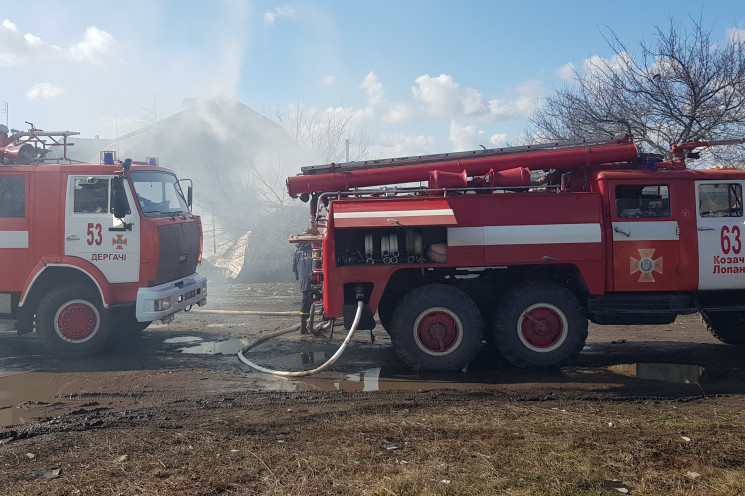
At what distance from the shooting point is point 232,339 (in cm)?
959

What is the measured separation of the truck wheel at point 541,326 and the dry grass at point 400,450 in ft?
4.32

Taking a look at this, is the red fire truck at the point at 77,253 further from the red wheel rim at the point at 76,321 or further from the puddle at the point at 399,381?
the puddle at the point at 399,381

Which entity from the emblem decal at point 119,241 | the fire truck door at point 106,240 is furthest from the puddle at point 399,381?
the emblem decal at point 119,241

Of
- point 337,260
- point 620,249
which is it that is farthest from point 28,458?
point 620,249

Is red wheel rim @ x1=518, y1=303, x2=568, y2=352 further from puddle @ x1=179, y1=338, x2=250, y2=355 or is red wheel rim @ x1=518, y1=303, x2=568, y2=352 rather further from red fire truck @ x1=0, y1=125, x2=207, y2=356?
red fire truck @ x1=0, y1=125, x2=207, y2=356

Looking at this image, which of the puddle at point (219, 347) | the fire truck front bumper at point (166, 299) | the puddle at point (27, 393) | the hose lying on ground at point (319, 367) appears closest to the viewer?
the puddle at point (27, 393)

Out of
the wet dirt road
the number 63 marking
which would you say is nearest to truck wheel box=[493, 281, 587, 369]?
the wet dirt road

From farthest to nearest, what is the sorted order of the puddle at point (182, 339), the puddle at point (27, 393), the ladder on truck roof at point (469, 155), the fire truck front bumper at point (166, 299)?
the puddle at point (182, 339)
the fire truck front bumper at point (166, 299)
the ladder on truck roof at point (469, 155)
the puddle at point (27, 393)

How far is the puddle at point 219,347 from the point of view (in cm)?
866

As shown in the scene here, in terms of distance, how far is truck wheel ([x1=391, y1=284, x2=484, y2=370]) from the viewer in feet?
23.5

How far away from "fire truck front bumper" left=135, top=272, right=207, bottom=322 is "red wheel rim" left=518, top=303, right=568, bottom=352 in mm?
4890

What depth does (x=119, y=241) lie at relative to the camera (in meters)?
8.18

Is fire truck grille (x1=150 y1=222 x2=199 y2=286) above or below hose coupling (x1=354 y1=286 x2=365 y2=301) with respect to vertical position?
above

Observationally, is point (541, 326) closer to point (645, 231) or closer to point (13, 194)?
point (645, 231)
